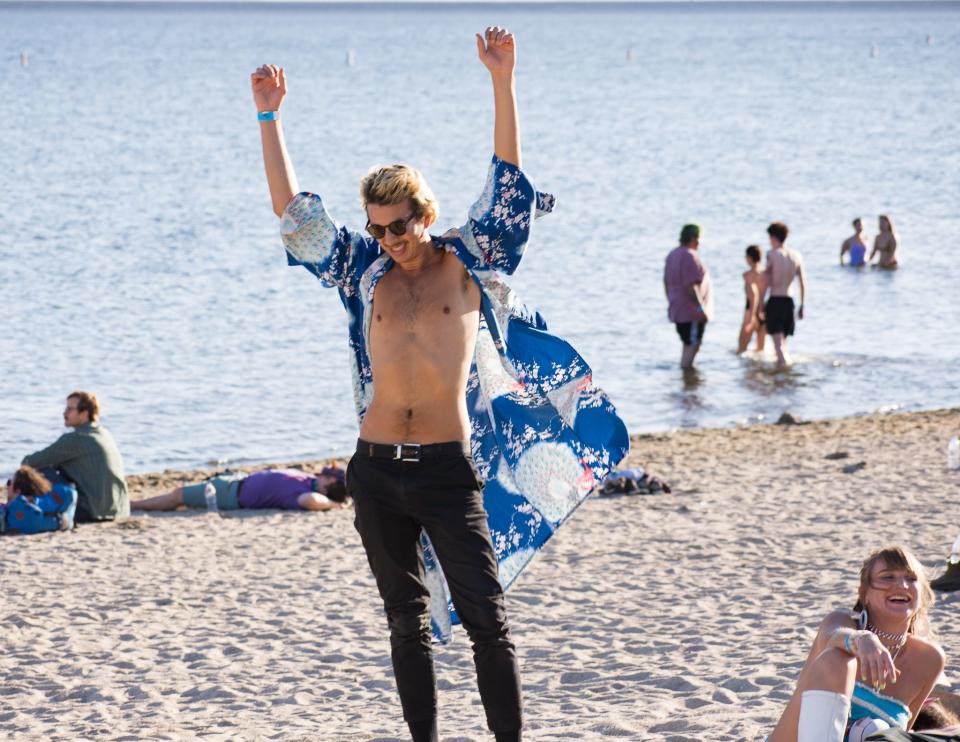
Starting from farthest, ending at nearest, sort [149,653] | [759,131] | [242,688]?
1. [759,131]
2. [149,653]
3. [242,688]

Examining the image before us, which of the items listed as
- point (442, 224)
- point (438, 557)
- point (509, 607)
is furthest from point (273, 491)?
point (442, 224)

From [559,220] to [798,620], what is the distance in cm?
2772

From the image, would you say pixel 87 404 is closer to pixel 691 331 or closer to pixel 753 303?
pixel 691 331

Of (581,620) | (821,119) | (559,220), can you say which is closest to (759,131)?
(821,119)

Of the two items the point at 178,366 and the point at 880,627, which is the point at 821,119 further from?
the point at 880,627

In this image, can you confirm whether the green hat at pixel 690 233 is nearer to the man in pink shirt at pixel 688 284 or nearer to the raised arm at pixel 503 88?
the man in pink shirt at pixel 688 284

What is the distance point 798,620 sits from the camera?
715 cm

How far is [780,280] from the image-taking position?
54.8 feet

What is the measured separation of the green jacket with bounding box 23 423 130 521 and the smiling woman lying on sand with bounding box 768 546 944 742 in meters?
6.52

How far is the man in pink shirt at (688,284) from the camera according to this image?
16.3 meters

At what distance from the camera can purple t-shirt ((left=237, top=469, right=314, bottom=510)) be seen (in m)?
10.8

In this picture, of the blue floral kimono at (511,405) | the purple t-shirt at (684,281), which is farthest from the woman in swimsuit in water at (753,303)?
the blue floral kimono at (511,405)

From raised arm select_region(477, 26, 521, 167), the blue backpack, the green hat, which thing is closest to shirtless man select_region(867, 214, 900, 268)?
the green hat

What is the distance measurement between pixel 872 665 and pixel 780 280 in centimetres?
1266
